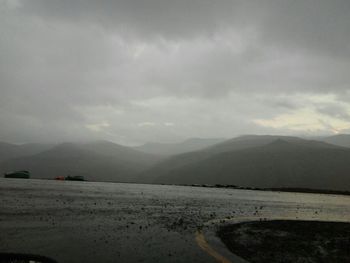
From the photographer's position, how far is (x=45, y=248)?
844 inches

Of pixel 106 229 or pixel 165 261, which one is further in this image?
pixel 106 229

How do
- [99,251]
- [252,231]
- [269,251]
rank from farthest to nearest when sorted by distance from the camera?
[252,231] → [269,251] → [99,251]

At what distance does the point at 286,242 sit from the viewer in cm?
2681

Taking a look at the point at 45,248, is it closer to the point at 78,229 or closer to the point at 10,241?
the point at 10,241

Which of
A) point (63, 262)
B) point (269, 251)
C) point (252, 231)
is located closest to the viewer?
point (63, 262)

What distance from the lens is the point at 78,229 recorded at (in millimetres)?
29891

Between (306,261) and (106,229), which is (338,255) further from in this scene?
(106,229)

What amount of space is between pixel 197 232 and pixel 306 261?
1255cm

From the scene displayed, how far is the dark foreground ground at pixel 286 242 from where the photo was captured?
22.0 meters

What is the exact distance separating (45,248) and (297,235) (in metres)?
21.6

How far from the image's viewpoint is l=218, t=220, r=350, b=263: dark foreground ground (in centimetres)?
2201

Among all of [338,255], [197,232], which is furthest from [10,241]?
[338,255]

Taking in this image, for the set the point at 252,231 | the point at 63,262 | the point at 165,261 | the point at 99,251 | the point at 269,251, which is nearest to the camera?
the point at 63,262

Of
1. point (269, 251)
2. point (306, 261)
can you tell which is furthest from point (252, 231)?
point (306, 261)
